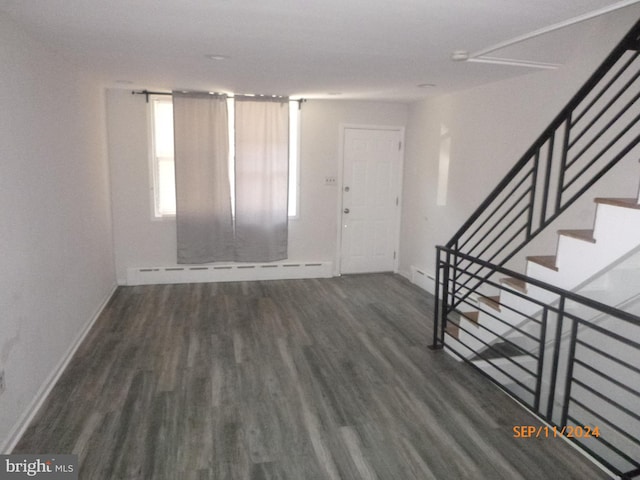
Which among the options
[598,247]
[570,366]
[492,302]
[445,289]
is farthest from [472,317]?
[598,247]

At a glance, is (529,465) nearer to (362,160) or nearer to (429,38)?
(429,38)

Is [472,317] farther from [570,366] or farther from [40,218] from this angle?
[40,218]

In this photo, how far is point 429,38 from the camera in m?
2.84

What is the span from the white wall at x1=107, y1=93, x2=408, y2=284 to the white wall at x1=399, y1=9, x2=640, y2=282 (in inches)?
34.4

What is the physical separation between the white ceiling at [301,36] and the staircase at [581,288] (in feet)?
1.85

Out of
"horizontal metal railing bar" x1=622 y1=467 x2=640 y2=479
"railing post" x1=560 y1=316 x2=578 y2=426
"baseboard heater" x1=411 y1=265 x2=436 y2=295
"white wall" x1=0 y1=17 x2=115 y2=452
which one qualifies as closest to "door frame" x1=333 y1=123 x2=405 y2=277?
"baseboard heater" x1=411 y1=265 x2=436 y2=295

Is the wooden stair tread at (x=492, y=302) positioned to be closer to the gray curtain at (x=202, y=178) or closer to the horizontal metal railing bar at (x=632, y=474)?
the horizontal metal railing bar at (x=632, y=474)

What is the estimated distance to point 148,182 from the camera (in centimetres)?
555

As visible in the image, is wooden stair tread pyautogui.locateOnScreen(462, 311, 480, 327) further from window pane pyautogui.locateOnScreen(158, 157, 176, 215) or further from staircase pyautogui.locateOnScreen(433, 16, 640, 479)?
window pane pyautogui.locateOnScreen(158, 157, 176, 215)

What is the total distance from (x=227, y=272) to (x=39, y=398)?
3153 mm

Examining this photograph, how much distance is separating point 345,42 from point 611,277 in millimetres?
2285

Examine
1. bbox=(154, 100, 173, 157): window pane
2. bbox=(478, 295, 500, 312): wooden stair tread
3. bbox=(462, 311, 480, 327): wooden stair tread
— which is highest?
bbox=(154, 100, 173, 157): window pane

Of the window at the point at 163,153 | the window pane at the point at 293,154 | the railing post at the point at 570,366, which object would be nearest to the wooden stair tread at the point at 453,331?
the railing post at the point at 570,366

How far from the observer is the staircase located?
2.25 metres
